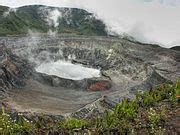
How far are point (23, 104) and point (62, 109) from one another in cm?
483

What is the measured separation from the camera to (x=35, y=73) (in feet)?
246

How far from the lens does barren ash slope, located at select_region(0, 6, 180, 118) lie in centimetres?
5721

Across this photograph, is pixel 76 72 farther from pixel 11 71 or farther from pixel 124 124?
pixel 124 124

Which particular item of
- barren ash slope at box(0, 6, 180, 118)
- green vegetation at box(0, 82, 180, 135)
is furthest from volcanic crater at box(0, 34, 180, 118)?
green vegetation at box(0, 82, 180, 135)

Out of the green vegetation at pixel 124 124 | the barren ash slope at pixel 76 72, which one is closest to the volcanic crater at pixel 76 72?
the barren ash slope at pixel 76 72

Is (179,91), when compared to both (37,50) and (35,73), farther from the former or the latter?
(37,50)

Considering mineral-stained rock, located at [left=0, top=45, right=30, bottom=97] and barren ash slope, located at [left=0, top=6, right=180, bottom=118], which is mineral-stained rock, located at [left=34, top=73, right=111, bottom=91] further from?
mineral-stained rock, located at [left=0, top=45, right=30, bottom=97]

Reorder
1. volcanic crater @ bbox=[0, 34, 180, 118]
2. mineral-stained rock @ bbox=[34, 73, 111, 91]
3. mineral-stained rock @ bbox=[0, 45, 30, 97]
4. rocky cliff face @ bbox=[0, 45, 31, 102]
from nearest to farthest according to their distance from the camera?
1. volcanic crater @ bbox=[0, 34, 180, 118]
2. rocky cliff face @ bbox=[0, 45, 31, 102]
3. mineral-stained rock @ bbox=[0, 45, 30, 97]
4. mineral-stained rock @ bbox=[34, 73, 111, 91]

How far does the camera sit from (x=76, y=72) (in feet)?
271

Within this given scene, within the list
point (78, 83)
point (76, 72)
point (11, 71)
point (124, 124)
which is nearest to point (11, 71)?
point (11, 71)

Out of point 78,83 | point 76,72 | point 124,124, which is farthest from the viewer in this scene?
point 76,72

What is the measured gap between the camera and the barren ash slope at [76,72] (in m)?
57.2

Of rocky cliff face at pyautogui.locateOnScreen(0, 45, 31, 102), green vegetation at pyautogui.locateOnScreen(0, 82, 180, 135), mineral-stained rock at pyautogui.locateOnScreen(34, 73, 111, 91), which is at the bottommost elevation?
mineral-stained rock at pyautogui.locateOnScreen(34, 73, 111, 91)

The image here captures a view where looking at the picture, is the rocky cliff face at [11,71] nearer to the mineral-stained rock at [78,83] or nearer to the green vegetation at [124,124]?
the mineral-stained rock at [78,83]
